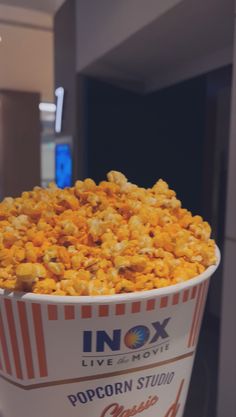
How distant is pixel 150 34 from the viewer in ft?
7.62

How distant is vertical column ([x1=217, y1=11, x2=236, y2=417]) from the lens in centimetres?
167

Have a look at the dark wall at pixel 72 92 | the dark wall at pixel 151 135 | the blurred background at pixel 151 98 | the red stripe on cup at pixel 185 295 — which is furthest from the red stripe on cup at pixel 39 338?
the dark wall at pixel 72 92

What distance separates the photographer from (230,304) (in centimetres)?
172

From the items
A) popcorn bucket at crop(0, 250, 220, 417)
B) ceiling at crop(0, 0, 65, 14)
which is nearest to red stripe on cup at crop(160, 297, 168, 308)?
popcorn bucket at crop(0, 250, 220, 417)

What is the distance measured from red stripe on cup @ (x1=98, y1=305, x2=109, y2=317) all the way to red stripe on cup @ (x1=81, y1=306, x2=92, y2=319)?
0.02 metres

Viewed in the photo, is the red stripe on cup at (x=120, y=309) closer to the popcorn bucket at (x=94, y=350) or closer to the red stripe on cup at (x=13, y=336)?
the popcorn bucket at (x=94, y=350)

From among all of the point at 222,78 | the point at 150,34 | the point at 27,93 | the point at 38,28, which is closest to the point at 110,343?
the point at 150,34

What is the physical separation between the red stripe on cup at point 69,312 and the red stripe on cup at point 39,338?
0.14 feet

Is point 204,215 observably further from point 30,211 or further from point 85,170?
point 30,211

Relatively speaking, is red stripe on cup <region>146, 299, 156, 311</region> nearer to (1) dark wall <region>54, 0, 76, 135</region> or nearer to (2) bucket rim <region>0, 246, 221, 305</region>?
(2) bucket rim <region>0, 246, 221, 305</region>

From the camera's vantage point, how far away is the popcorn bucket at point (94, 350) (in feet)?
2.18

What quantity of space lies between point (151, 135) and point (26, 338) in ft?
9.66

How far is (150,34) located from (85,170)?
4.19 feet

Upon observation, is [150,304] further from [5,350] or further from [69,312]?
[5,350]
